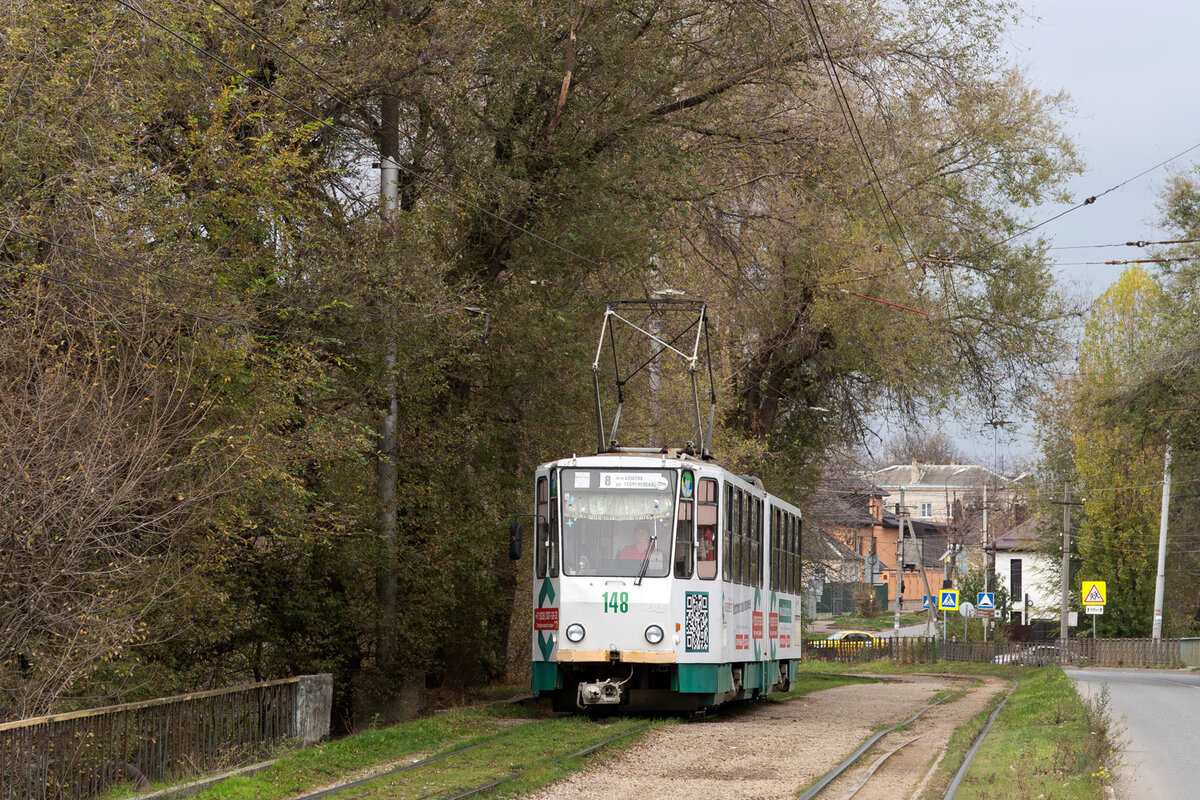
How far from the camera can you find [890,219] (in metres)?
29.6

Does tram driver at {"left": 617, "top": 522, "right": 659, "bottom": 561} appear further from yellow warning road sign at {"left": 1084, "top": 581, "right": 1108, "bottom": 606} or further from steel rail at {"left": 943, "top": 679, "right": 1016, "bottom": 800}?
yellow warning road sign at {"left": 1084, "top": 581, "right": 1108, "bottom": 606}

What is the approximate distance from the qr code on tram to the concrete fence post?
4.54 m

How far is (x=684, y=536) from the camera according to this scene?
57.8 feet

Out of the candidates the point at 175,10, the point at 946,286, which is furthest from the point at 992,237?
the point at 175,10

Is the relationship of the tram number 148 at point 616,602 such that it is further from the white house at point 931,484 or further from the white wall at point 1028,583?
the white house at point 931,484

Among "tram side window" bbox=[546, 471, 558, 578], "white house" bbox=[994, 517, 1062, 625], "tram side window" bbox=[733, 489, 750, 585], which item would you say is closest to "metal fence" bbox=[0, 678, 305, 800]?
"tram side window" bbox=[546, 471, 558, 578]

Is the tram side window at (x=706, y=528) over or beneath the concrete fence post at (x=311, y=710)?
over

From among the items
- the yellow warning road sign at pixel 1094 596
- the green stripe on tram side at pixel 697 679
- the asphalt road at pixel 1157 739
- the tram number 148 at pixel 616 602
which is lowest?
the asphalt road at pixel 1157 739

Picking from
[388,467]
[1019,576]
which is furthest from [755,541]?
[1019,576]

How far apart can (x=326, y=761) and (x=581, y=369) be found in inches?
360

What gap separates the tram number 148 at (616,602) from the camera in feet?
56.9

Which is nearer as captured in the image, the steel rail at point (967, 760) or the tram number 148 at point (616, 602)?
the steel rail at point (967, 760)

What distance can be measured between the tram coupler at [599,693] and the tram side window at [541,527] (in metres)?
1.52

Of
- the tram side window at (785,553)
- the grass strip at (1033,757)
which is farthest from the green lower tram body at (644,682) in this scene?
the tram side window at (785,553)
